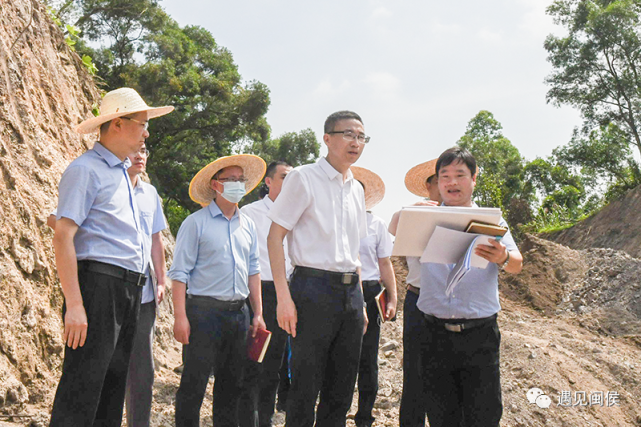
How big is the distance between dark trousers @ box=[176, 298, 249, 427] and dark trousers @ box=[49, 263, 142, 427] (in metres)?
0.84

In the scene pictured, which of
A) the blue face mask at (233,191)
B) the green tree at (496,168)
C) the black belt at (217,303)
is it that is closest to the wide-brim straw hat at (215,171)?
the blue face mask at (233,191)

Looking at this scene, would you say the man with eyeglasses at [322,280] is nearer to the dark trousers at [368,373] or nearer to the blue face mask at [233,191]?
the blue face mask at [233,191]

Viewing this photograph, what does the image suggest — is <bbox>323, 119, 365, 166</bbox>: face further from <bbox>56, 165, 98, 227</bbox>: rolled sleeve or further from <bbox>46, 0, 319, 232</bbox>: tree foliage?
<bbox>46, 0, 319, 232</bbox>: tree foliage

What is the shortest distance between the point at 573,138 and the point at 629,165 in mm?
3332

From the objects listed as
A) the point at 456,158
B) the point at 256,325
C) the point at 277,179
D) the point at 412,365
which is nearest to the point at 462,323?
the point at 412,365

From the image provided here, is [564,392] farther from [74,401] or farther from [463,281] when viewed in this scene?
[74,401]

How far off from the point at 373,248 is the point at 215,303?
2.21m

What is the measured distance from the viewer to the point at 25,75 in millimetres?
7301

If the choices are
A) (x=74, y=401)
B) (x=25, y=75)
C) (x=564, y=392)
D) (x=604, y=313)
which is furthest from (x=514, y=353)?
(x=25, y=75)

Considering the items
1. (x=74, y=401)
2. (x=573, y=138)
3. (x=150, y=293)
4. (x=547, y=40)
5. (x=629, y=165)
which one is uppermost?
(x=547, y=40)

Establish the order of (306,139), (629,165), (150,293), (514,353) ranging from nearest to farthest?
(150,293) → (514,353) → (629,165) → (306,139)

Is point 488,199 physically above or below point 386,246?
above

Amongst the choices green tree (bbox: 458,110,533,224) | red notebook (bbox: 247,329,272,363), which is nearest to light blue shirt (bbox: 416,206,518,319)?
red notebook (bbox: 247,329,272,363)

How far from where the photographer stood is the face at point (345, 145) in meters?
3.85
